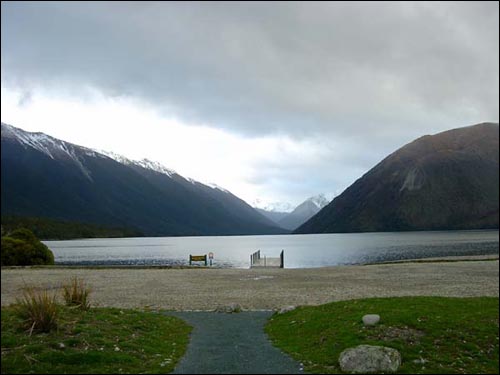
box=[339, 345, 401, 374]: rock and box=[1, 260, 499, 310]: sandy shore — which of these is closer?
box=[339, 345, 401, 374]: rock

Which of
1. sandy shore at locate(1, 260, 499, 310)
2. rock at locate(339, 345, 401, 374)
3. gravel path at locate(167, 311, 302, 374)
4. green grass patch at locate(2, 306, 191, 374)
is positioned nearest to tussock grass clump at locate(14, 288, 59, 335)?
green grass patch at locate(2, 306, 191, 374)

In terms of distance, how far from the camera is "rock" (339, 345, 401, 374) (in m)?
8.52

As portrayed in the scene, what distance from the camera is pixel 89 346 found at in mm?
9523

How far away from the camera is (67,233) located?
18750 cm

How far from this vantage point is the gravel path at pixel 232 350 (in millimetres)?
8898

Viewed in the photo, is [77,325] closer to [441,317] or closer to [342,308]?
[342,308]

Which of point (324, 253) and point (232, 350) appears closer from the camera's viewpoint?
point (232, 350)

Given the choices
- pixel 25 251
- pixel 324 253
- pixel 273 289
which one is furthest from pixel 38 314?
pixel 324 253

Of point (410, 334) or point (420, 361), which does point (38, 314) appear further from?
point (410, 334)

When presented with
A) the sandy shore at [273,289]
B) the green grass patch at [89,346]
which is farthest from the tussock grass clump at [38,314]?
the sandy shore at [273,289]

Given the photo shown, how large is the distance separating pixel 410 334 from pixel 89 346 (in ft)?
24.8

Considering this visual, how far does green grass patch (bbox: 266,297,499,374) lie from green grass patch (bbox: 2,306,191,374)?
3.06 m

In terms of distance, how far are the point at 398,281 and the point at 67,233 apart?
184078 millimetres

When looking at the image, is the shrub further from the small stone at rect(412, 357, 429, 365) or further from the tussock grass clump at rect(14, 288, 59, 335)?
the small stone at rect(412, 357, 429, 365)
